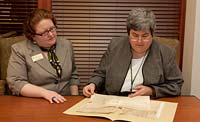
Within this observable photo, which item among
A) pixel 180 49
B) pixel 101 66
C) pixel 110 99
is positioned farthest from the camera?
pixel 180 49

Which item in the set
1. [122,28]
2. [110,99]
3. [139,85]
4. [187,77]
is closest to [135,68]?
[139,85]

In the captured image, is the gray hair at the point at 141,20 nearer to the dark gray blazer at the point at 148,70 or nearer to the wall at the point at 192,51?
the dark gray blazer at the point at 148,70

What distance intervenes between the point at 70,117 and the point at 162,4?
71.7 inches

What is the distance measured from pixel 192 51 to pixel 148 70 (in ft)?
2.13

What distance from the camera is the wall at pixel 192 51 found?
7.97 ft

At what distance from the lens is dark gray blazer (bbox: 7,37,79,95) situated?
6.77 ft

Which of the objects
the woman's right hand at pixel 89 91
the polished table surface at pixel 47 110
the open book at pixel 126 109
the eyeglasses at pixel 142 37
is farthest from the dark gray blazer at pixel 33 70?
the eyeglasses at pixel 142 37

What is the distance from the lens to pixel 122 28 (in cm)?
303

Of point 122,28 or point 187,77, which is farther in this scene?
point 122,28

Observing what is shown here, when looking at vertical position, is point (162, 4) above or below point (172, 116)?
above

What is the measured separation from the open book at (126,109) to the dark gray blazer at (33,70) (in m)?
0.45

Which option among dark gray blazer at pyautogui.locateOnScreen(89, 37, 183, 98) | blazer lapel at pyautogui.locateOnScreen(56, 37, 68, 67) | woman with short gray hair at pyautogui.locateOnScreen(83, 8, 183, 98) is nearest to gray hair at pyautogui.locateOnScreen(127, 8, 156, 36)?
woman with short gray hair at pyautogui.locateOnScreen(83, 8, 183, 98)

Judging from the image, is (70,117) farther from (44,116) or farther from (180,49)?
(180,49)

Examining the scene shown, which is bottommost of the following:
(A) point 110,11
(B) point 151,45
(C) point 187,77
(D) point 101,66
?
(C) point 187,77
